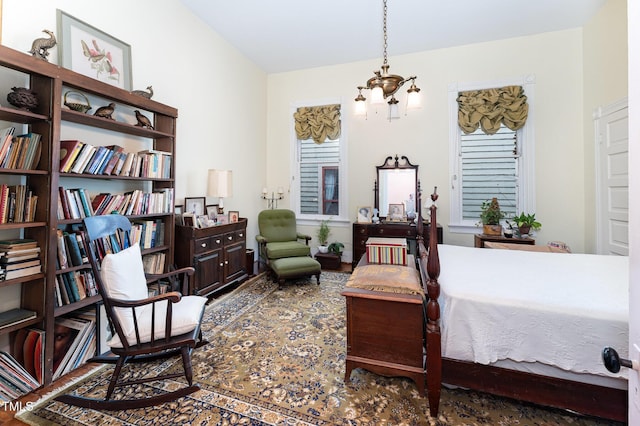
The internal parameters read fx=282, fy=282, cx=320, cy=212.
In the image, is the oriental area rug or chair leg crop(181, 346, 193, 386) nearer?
the oriental area rug

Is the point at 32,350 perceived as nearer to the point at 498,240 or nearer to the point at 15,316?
the point at 15,316

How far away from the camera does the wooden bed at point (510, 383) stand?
140 cm

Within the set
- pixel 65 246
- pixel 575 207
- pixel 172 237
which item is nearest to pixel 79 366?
pixel 65 246

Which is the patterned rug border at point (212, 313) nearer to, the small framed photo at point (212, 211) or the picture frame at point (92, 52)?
the small framed photo at point (212, 211)

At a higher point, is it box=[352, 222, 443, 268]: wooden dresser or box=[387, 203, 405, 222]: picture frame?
box=[387, 203, 405, 222]: picture frame

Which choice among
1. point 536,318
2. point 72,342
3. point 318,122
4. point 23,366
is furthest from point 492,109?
point 23,366

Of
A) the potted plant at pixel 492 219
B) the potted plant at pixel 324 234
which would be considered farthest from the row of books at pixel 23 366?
the potted plant at pixel 492 219

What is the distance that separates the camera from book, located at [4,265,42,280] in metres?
1.71

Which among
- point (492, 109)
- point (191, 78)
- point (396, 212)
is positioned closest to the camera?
point (191, 78)

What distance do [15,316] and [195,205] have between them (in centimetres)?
193

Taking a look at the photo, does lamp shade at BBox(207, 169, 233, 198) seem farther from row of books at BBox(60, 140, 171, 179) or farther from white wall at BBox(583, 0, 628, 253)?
white wall at BBox(583, 0, 628, 253)

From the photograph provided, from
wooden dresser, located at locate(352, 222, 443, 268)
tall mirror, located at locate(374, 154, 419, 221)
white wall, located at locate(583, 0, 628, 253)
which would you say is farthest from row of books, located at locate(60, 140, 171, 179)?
white wall, located at locate(583, 0, 628, 253)

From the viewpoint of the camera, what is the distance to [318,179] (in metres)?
5.07

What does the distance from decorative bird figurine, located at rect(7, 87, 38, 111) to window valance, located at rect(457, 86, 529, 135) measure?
472cm
